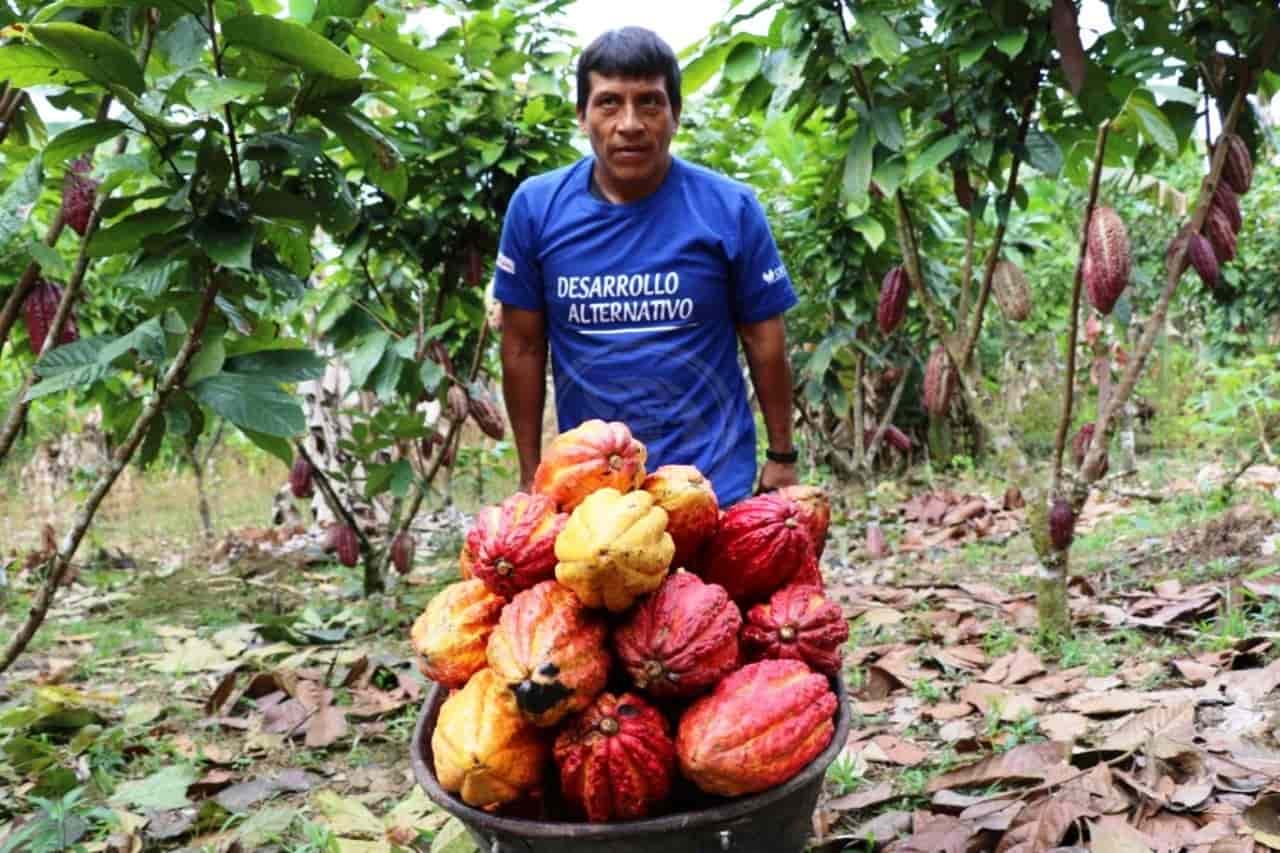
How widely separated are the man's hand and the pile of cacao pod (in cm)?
70

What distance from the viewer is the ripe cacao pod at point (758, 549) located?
1322 millimetres

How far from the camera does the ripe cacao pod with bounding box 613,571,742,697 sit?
1.15 meters

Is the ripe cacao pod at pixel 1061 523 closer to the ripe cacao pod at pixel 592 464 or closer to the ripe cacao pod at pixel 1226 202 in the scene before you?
the ripe cacao pod at pixel 1226 202

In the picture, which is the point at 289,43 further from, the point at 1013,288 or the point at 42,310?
the point at 1013,288

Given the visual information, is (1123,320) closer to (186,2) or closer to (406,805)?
(406,805)

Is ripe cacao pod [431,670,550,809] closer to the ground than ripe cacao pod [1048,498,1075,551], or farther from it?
farther from it

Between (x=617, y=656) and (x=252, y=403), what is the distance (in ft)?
3.24

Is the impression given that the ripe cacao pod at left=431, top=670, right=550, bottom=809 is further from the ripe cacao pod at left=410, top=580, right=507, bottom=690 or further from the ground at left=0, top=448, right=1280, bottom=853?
the ground at left=0, top=448, right=1280, bottom=853

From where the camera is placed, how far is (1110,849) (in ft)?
5.50

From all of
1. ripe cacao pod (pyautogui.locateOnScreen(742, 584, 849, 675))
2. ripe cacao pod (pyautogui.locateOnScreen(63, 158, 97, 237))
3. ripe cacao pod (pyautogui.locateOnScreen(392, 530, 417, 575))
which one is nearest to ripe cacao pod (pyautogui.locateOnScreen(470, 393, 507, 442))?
ripe cacao pod (pyautogui.locateOnScreen(392, 530, 417, 575))

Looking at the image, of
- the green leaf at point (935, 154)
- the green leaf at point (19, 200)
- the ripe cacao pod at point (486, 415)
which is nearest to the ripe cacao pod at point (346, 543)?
the ripe cacao pod at point (486, 415)

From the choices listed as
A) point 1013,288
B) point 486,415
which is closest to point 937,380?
point 1013,288

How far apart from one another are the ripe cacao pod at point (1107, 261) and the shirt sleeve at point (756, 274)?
2.61ft

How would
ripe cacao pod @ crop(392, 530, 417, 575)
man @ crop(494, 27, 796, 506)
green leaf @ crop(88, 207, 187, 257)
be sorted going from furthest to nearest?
ripe cacao pod @ crop(392, 530, 417, 575) → man @ crop(494, 27, 796, 506) → green leaf @ crop(88, 207, 187, 257)
